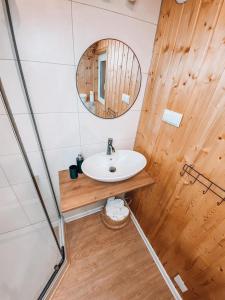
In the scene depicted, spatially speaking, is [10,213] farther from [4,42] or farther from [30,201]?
[4,42]

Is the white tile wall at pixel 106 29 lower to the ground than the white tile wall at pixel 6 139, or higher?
higher

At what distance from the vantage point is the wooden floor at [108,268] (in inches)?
45.7

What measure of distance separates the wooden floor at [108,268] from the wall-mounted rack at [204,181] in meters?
1.08

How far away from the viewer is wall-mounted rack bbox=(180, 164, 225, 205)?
0.75 m

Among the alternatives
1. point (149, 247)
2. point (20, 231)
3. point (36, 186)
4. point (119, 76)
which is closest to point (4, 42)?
point (119, 76)

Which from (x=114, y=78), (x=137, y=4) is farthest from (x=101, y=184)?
(x=137, y=4)

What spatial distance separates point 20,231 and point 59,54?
5.52 ft

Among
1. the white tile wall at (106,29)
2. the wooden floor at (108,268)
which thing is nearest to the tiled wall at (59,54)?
the white tile wall at (106,29)

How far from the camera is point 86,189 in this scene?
1.06 metres

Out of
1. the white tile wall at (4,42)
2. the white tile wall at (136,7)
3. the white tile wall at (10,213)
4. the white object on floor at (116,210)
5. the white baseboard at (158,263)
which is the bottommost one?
the white baseboard at (158,263)

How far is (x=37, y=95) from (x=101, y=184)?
0.82 m

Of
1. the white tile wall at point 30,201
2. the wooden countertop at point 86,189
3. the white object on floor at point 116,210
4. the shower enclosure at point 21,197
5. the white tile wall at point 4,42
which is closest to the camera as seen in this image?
the white tile wall at point 4,42

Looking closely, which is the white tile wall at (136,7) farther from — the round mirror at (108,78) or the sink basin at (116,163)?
the sink basin at (116,163)

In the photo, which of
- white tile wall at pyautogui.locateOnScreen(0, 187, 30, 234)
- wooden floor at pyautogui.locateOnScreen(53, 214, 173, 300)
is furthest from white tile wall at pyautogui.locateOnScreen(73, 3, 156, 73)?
wooden floor at pyautogui.locateOnScreen(53, 214, 173, 300)
